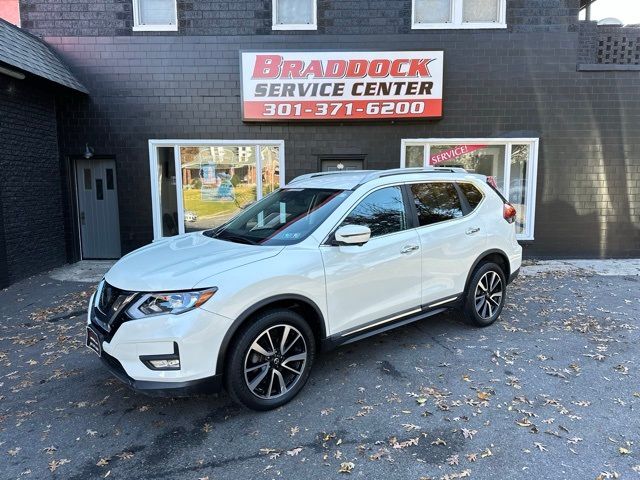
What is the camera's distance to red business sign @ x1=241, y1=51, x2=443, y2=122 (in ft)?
27.8

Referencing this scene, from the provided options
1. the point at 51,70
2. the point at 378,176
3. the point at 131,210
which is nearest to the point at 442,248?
the point at 378,176

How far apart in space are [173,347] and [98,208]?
289 inches

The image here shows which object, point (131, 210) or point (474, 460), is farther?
point (131, 210)

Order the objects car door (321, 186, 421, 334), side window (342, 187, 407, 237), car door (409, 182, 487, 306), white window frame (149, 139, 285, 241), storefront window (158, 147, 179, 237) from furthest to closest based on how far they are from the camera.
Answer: storefront window (158, 147, 179, 237) < white window frame (149, 139, 285, 241) < car door (409, 182, 487, 306) < side window (342, 187, 407, 237) < car door (321, 186, 421, 334)

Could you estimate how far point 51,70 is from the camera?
7.71 m

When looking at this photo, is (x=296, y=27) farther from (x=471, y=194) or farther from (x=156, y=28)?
(x=471, y=194)

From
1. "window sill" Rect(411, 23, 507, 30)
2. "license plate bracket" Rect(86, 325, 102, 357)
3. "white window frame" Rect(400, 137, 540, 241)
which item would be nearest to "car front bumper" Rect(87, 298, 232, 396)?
"license plate bracket" Rect(86, 325, 102, 357)

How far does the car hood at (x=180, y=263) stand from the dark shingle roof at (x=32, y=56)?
4956 mm

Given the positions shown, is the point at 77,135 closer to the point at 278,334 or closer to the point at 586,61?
the point at 278,334

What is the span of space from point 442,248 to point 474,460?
214 centimetres

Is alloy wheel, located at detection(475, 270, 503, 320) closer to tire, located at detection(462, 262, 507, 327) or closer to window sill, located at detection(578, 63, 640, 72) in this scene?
tire, located at detection(462, 262, 507, 327)

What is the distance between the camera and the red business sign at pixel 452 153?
9023 millimetres

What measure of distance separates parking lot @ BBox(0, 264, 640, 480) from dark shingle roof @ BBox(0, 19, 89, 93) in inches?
173

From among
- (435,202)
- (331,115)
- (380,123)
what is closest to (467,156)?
(380,123)
